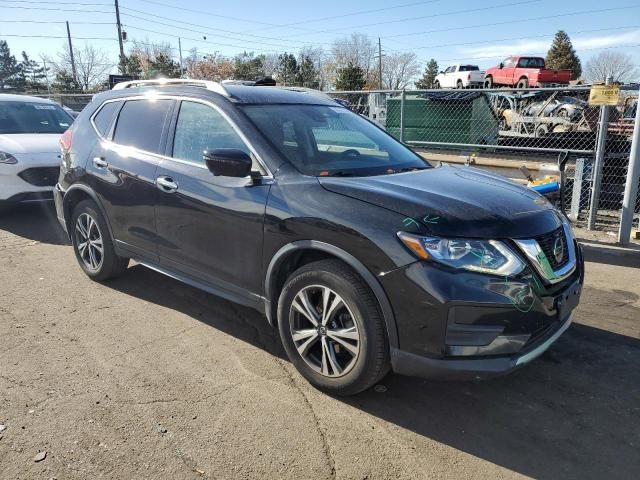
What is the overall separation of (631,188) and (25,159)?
311 inches

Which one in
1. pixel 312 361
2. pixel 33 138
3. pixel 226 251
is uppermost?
pixel 33 138

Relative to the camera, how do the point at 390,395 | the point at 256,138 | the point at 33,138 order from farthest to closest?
the point at 33,138 → the point at 256,138 → the point at 390,395

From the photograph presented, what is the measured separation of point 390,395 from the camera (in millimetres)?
3193

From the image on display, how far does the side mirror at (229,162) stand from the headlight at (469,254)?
1192 millimetres

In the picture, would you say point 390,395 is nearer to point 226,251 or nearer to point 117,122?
point 226,251

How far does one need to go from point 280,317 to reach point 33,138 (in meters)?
6.45

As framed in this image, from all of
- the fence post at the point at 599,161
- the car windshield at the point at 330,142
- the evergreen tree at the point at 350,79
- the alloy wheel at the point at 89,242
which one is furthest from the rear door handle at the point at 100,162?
the evergreen tree at the point at 350,79

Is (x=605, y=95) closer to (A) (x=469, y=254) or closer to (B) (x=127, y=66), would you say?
(A) (x=469, y=254)

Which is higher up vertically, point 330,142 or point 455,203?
point 330,142

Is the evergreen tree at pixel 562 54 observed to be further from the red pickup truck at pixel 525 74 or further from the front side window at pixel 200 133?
the front side window at pixel 200 133

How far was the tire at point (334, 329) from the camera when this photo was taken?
286cm

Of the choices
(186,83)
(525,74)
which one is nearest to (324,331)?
(186,83)

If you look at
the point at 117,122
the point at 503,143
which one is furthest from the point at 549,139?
the point at 117,122

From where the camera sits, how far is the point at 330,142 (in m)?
3.97
